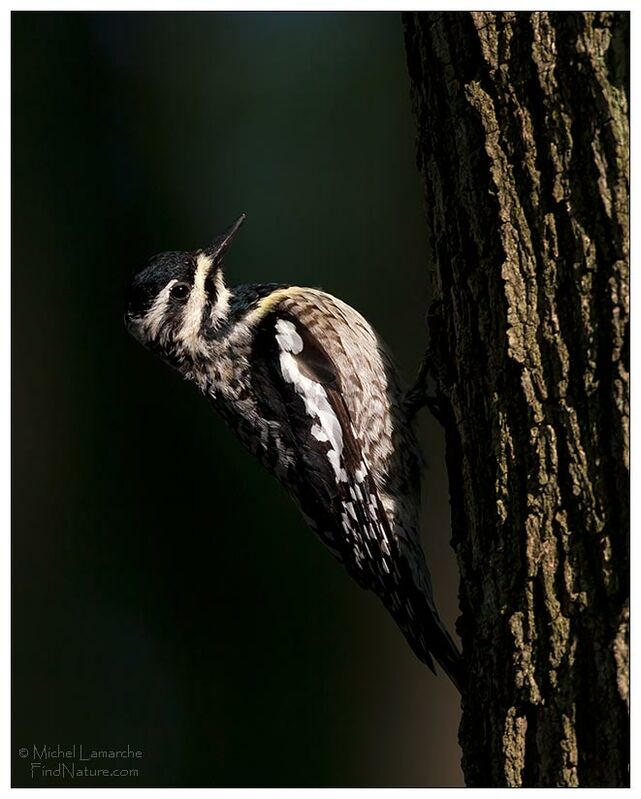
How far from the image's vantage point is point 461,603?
227cm

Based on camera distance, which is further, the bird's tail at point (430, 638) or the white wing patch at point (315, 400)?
the white wing patch at point (315, 400)

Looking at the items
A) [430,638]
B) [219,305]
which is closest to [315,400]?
[219,305]

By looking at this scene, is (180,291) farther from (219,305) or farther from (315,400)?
(315,400)

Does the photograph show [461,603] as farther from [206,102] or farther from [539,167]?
[206,102]

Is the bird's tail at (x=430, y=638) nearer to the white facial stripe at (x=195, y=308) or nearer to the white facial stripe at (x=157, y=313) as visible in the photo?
the white facial stripe at (x=195, y=308)

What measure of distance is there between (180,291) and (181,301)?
42 millimetres

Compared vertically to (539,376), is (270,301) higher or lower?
higher

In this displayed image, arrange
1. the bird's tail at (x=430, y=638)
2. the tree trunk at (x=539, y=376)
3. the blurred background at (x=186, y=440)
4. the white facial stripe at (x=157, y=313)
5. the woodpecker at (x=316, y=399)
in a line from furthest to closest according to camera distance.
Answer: the blurred background at (x=186, y=440)
the white facial stripe at (x=157, y=313)
the woodpecker at (x=316, y=399)
the bird's tail at (x=430, y=638)
the tree trunk at (x=539, y=376)

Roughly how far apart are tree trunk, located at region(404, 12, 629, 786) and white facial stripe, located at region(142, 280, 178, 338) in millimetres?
1325

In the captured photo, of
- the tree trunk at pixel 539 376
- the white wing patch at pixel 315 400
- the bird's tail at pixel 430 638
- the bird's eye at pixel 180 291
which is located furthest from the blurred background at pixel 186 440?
the tree trunk at pixel 539 376

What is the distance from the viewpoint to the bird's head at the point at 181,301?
10.5 feet

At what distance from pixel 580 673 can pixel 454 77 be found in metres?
A: 1.47

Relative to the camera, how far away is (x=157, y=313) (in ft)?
10.7

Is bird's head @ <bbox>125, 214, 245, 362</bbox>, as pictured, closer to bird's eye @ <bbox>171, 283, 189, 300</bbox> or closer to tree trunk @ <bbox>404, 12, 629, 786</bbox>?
bird's eye @ <bbox>171, 283, 189, 300</bbox>
